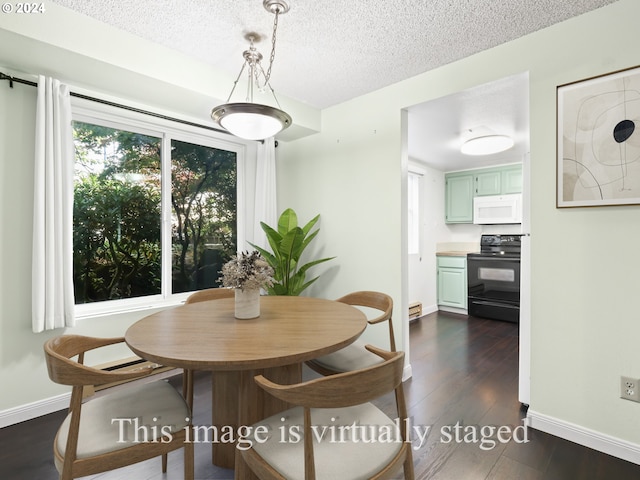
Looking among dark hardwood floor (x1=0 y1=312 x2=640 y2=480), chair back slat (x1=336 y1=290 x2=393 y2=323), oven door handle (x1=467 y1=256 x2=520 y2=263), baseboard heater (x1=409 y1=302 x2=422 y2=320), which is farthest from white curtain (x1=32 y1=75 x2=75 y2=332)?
oven door handle (x1=467 y1=256 x2=520 y2=263)


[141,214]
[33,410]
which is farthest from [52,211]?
[33,410]

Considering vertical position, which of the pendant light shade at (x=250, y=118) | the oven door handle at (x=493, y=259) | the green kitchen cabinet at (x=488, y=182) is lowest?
the oven door handle at (x=493, y=259)

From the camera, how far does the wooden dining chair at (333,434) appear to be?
941 millimetres

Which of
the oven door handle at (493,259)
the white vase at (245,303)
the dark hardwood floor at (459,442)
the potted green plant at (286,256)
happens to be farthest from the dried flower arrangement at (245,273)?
the oven door handle at (493,259)

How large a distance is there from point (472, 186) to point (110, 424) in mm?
5296

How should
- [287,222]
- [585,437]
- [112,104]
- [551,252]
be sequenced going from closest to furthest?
[585,437], [551,252], [112,104], [287,222]

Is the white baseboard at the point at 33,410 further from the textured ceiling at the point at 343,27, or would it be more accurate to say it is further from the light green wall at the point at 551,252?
the textured ceiling at the point at 343,27

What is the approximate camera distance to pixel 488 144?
3340 mm

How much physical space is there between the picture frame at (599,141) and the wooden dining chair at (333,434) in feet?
5.41

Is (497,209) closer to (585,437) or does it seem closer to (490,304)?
(490,304)

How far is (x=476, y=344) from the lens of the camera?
11.8ft

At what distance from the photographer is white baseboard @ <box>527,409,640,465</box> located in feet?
5.75

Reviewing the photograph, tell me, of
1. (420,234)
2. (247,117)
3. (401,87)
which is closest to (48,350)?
(247,117)

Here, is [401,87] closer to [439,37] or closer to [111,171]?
[439,37]
